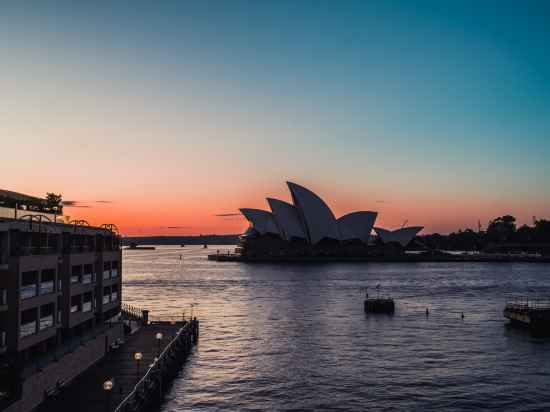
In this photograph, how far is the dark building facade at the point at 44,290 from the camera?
24250mm

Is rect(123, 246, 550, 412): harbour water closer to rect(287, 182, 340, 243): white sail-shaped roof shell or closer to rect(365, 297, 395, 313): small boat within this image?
rect(365, 297, 395, 313): small boat

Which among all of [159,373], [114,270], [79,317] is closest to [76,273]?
[79,317]

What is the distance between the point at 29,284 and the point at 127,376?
24.0 feet

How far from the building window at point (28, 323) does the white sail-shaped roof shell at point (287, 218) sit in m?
139

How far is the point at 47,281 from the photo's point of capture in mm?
28281

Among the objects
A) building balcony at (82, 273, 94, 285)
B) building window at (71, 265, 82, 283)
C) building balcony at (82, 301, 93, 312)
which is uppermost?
building window at (71, 265, 82, 283)

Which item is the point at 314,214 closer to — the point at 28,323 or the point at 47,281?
the point at 47,281

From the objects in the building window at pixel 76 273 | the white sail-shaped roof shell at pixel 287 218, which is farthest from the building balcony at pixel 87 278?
the white sail-shaped roof shell at pixel 287 218

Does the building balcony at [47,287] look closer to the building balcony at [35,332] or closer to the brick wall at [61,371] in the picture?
the building balcony at [35,332]

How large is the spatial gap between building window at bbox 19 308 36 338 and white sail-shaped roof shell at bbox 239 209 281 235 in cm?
15933

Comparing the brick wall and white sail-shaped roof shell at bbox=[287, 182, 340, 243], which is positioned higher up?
white sail-shaped roof shell at bbox=[287, 182, 340, 243]

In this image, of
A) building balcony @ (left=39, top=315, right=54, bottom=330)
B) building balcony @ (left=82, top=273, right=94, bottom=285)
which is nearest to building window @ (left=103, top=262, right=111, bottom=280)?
building balcony @ (left=82, top=273, right=94, bottom=285)

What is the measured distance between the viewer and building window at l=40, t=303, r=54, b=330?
1081 inches

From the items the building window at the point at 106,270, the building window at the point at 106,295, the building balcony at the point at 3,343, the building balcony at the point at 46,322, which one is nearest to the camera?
the building balcony at the point at 3,343
